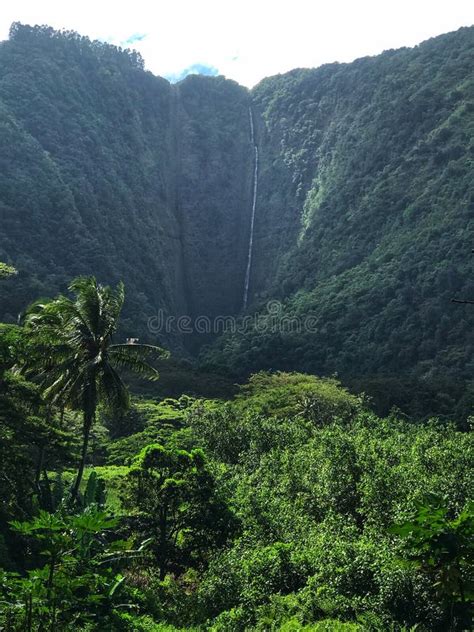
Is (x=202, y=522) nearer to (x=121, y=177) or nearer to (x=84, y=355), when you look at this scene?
(x=84, y=355)

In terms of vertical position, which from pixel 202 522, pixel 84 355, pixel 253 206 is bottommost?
pixel 202 522

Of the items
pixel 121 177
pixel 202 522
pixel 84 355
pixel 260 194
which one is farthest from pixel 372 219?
pixel 84 355

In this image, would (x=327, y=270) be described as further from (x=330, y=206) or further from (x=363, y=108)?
(x=363, y=108)

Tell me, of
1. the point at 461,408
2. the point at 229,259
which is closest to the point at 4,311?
the point at 461,408

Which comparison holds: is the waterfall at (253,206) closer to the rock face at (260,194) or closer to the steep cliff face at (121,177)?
the rock face at (260,194)

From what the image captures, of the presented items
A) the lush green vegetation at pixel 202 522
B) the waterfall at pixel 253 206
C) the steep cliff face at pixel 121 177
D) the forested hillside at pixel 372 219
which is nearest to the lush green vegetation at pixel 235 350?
the lush green vegetation at pixel 202 522

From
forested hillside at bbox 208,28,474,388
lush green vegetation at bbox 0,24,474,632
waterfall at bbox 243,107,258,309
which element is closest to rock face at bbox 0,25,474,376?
forested hillside at bbox 208,28,474,388
